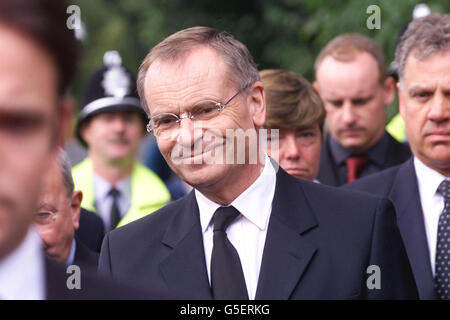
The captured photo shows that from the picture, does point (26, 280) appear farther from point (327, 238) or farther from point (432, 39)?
point (432, 39)

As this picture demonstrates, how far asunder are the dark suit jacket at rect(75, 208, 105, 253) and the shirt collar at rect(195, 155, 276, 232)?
119 centimetres

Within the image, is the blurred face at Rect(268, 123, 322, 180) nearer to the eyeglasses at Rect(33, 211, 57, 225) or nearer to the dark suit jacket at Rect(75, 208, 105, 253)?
the dark suit jacket at Rect(75, 208, 105, 253)

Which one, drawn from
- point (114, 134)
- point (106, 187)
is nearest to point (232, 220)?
point (106, 187)

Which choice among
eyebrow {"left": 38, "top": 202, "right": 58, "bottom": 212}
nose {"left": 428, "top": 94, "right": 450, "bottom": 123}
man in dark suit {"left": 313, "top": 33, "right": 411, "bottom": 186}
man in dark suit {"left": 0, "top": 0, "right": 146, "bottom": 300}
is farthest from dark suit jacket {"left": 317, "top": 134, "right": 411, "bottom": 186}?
man in dark suit {"left": 0, "top": 0, "right": 146, "bottom": 300}

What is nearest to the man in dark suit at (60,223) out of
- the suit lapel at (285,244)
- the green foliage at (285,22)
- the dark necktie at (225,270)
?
the dark necktie at (225,270)

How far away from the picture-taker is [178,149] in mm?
3350

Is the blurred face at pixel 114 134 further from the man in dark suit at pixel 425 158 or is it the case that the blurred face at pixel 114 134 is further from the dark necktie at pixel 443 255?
the dark necktie at pixel 443 255

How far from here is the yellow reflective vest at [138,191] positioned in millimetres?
5598

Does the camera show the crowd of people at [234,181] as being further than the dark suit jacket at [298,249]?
No

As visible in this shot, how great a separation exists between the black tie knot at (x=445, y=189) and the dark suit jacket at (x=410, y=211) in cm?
11

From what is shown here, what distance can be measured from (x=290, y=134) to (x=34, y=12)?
322 centimetres

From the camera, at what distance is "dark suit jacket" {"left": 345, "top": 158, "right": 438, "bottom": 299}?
3.94 m

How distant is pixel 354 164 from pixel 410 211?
4.35ft
